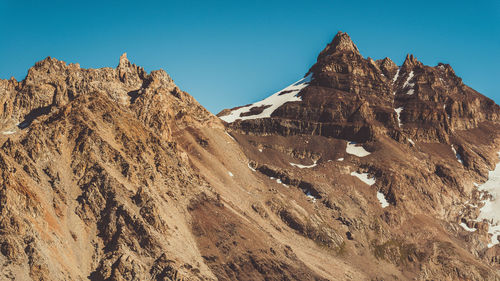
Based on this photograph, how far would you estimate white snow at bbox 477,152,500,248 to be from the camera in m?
166

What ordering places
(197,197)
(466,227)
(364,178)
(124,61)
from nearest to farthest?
(197,197) < (466,227) < (364,178) < (124,61)

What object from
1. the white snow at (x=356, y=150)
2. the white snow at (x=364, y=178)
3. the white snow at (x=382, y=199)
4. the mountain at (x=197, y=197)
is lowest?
the mountain at (x=197, y=197)

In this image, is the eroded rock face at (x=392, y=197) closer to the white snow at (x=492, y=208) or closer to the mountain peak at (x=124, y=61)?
the white snow at (x=492, y=208)

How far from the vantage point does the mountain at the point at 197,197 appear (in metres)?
91.5

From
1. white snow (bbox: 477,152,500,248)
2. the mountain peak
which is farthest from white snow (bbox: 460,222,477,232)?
the mountain peak

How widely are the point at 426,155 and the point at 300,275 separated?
10727 cm

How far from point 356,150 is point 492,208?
169 feet

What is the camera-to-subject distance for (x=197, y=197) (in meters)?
122

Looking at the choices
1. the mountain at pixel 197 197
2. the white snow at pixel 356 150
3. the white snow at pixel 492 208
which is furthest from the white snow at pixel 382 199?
the white snow at pixel 492 208

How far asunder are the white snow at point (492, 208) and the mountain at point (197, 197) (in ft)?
2.04

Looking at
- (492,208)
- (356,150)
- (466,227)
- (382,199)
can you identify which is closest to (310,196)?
(382,199)

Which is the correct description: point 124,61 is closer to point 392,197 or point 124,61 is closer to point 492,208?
point 392,197

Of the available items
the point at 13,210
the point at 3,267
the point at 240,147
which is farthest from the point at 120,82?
the point at 3,267

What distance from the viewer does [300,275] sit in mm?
110625
